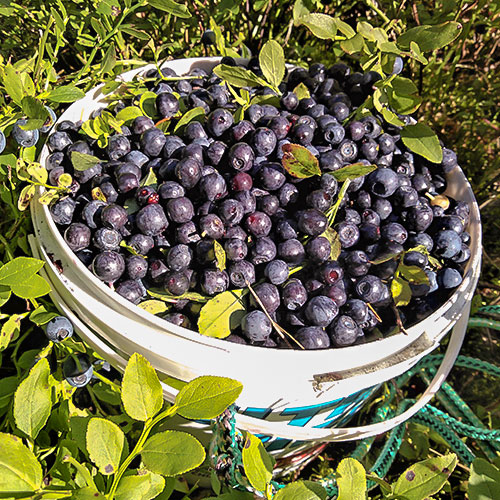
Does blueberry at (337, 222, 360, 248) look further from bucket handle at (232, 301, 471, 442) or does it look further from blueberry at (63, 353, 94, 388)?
blueberry at (63, 353, 94, 388)

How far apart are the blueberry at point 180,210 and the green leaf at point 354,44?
46cm

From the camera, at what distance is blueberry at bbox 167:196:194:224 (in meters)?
0.90

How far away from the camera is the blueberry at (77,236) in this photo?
915 mm

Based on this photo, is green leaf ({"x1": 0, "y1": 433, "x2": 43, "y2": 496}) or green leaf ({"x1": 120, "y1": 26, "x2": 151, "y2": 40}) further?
green leaf ({"x1": 120, "y1": 26, "x2": 151, "y2": 40})

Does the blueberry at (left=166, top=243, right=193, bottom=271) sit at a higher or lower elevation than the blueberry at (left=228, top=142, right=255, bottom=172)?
lower

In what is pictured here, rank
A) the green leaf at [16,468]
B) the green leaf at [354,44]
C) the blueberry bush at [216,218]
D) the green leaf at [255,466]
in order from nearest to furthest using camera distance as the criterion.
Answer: the green leaf at [16,468]
the green leaf at [255,466]
the blueberry bush at [216,218]
the green leaf at [354,44]

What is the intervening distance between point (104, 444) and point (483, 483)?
43 cm

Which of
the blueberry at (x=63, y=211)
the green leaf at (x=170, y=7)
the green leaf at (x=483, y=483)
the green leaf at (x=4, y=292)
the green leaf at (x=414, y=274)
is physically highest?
the green leaf at (x=170, y=7)

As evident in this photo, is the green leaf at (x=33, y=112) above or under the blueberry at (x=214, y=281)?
above

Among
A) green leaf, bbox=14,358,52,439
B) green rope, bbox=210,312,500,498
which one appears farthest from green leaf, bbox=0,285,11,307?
green rope, bbox=210,312,500,498

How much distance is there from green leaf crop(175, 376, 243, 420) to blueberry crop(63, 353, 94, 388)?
1.30 feet

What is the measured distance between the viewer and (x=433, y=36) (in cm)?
98

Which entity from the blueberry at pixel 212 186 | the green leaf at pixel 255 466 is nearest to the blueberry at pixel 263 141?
the blueberry at pixel 212 186

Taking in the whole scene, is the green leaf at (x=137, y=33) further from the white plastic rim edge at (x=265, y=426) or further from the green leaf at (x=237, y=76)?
the white plastic rim edge at (x=265, y=426)
